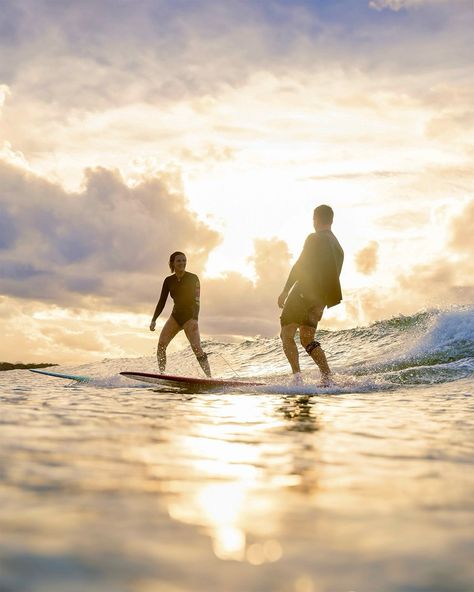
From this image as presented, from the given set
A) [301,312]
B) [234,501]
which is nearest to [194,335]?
[301,312]

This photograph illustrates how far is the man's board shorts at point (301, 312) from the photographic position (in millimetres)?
7750

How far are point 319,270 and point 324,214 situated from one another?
0.72 metres

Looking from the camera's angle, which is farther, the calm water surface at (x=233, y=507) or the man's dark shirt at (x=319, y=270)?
the man's dark shirt at (x=319, y=270)

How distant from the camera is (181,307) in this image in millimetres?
9953

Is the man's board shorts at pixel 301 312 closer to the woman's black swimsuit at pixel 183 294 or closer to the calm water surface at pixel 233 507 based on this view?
the woman's black swimsuit at pixel 183 294

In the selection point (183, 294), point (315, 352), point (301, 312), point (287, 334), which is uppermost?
point (183, 294)

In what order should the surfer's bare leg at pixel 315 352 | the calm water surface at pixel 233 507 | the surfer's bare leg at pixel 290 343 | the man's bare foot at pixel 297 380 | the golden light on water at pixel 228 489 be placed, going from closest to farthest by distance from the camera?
the calm water surface at pixel 233 507, the golden light on water at pixel 228 489, the man's bare foot at pixel 297 380, the surfer's bare leg at pixel 315 352, the surfer's bare leg at pixel 290 343

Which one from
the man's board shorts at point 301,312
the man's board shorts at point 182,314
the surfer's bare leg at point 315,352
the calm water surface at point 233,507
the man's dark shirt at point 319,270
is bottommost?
the calm water surface at point 233,507

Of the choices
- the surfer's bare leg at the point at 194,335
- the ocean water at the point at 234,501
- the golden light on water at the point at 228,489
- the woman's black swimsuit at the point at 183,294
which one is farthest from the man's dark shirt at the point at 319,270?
the golden light on water at the point at 228,489

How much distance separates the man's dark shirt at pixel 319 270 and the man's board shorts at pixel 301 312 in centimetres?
5

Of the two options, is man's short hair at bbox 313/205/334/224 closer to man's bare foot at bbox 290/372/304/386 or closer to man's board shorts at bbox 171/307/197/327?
man's bare foot at bbox 290/372/304/386

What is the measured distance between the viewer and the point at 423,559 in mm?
1459

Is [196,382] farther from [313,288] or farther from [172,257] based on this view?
[172,257]

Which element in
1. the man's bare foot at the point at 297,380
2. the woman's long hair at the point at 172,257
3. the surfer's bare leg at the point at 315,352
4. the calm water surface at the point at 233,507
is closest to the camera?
the calm water surface at the point at 233,507
